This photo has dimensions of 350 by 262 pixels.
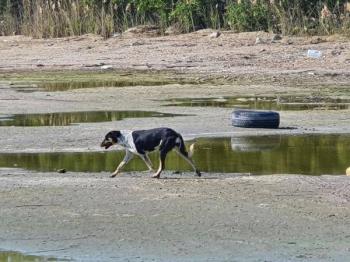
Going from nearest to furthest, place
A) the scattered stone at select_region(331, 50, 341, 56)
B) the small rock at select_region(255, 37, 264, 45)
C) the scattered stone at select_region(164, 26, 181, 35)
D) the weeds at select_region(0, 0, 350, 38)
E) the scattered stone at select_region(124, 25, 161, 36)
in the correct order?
the scattered stone at select_region(331, 50, 341, 56), the small rock at select_region(255, 37, 264, 45), the weeds at select_region(0, 0, 350, 38), the scattered stone at select_region(164, 26, 181, 35), the scattered stone at select_region(124, 25, 161, 36)

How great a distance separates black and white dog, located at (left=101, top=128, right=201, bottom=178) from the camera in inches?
494

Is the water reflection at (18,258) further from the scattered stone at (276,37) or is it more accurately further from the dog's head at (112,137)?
the scattered stone at (276,37)

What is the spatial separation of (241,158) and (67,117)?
5540 millimetres

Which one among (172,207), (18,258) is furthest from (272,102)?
(18,258)

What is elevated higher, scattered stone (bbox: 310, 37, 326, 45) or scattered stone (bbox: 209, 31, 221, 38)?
scattered stone (bbox: 209, 31, 221, 38)

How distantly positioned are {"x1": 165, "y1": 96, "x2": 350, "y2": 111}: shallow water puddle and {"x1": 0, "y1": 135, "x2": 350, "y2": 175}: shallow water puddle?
433 centimetres

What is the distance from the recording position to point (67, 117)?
19.2m

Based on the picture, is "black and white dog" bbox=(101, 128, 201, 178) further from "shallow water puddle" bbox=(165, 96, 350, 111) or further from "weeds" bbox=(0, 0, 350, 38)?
"weeds" bbox=(0, 0, 350, 38)

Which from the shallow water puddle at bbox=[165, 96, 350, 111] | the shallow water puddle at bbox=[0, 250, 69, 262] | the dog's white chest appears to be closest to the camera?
the shallow water puddle at bbox=[0, 250, 69, 262]

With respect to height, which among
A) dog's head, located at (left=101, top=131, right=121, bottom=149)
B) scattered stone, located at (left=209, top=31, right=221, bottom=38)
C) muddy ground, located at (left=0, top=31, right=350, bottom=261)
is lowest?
muddy ground, located at (left=0, top=31, right=350, bottom=261)

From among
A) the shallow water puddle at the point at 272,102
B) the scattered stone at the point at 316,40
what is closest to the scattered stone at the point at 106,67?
the scattered stone at the point at 316,40

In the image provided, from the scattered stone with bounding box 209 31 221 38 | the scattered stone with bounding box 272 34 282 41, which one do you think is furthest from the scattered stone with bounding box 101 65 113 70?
the scattered stone with bounding box 272 34 282 41

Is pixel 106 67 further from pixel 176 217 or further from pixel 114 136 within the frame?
pixel 176 217

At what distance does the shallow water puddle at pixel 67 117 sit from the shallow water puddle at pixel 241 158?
311 centimetres
